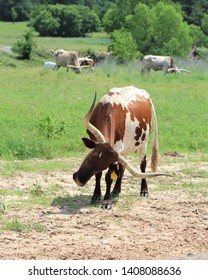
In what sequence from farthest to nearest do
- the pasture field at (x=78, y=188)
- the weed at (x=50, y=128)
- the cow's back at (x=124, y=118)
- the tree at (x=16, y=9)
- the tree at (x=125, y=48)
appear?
the tree at (x=16, y=9)
the tree at (x=125, y=48)
the weed at (x=50, y=128)
the cow's back at (x=124, y=118)
the pasture field at (x=78, y=188)

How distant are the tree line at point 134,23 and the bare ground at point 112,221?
33076 millimetres

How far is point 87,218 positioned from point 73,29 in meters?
71.9

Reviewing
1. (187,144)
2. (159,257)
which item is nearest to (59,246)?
(159,257)

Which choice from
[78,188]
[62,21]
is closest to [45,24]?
[62,21]

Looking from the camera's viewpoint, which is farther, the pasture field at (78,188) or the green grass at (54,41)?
the green grass at (54,41)

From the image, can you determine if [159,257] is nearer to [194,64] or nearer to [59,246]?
[59,246]

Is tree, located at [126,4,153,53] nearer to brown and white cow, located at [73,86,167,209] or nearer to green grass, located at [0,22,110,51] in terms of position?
green grass, located at [0,22,110,51]

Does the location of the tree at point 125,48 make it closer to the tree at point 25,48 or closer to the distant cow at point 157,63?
the tree at point 25,48

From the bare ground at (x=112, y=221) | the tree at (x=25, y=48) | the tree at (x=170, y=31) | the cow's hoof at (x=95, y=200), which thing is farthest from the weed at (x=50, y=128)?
the tree at (x=170, y=31)

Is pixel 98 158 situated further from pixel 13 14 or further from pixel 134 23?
pixel 13 14

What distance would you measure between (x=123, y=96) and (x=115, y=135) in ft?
2.79

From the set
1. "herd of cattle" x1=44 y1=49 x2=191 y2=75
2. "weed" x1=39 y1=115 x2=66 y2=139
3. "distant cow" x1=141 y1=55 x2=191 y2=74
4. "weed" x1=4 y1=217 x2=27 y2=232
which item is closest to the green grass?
"herd of cattle" x1=44 y1=49 x2=191 y2=75

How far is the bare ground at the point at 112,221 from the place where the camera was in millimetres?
7987

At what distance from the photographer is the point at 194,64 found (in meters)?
33.2
